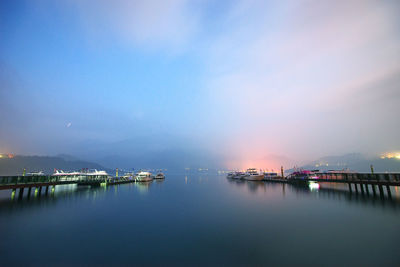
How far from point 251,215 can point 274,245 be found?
9.00m

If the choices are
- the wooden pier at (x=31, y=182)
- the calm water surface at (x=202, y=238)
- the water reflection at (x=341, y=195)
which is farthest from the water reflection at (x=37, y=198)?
the water reflection at (x=341, y=195)

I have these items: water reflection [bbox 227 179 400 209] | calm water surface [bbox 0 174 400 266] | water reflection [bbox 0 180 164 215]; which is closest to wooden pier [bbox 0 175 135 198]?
water reflection [bbox 0 180 164 215]

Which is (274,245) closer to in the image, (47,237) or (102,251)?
(102,251)

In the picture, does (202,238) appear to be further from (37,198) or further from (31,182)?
(31,182)

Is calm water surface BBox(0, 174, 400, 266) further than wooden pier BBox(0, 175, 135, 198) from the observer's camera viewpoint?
No

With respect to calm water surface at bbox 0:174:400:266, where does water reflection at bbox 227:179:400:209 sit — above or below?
below

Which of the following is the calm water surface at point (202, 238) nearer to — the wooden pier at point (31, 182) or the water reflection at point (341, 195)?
the water reflection at point (341, 195)

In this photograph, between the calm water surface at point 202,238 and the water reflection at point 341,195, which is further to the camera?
the water reflection at point 341,195

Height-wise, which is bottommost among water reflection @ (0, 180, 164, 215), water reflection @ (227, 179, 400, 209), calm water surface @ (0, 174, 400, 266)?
water reflection @ (227, 179, 400, 209)

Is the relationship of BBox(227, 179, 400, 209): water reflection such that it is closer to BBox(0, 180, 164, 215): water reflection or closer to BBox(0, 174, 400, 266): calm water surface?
BBox(0, 174, 400, 266): calm water surface

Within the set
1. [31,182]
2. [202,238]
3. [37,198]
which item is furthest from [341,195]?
[31,182]

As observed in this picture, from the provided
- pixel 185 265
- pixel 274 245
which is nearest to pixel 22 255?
pixel 185 265

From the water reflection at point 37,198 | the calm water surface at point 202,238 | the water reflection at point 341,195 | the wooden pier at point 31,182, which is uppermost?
the wooden pier at point 31,182

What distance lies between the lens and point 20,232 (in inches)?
579
